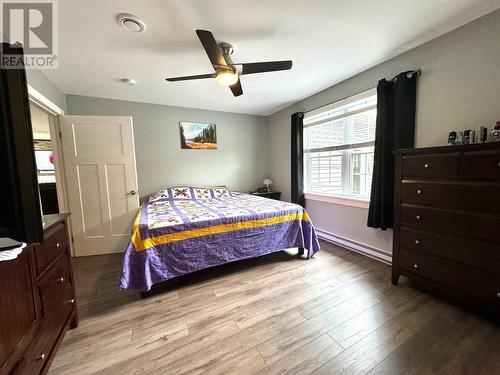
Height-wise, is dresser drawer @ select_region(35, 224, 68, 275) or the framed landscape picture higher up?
the framed landscape picture

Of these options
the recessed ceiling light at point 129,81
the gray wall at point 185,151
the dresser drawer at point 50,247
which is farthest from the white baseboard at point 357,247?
the recessed ceiling light at point 129,81

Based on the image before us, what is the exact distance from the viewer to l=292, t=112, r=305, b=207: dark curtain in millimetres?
3512

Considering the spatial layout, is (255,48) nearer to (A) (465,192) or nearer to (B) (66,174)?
(A) (465,192)

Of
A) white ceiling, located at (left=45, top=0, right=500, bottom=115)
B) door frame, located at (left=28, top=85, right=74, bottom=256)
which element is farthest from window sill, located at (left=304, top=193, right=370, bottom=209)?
door frame, located at (left=28, top=85, right=74, bottom=256)

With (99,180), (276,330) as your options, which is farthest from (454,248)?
(99,180)

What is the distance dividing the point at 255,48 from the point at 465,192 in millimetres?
2134

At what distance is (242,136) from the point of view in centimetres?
429

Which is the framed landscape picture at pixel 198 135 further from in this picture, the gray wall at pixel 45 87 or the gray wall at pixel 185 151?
the gray wall at pixel 45 87

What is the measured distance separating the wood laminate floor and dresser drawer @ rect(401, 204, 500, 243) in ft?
2.07

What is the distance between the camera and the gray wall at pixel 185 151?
11.1ft

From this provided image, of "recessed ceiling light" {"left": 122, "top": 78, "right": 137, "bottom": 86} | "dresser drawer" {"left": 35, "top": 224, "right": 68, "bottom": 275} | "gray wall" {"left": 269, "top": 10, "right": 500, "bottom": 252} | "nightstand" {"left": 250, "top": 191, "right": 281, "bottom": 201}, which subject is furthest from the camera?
"nightstand" {"left": 250, "top": 191, "right": 281, "bottom": 201}

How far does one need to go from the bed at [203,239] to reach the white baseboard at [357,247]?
0.62 m

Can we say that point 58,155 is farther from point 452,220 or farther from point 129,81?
point 452,220
